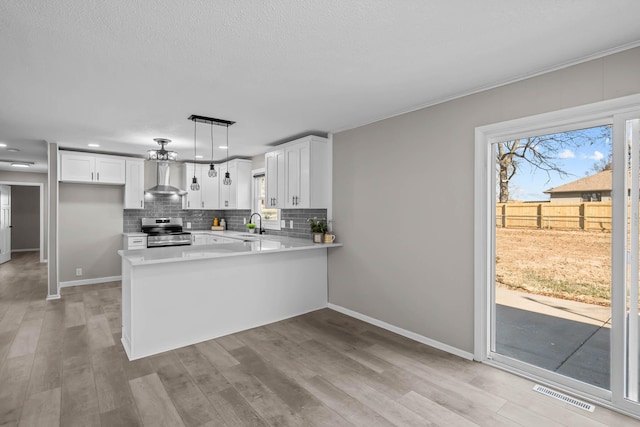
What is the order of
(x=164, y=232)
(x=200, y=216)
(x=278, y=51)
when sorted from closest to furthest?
(x=278, y=51) → (x=164, y=232) → (x=200, y=216)

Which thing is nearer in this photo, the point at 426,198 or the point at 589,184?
the point at 589,184

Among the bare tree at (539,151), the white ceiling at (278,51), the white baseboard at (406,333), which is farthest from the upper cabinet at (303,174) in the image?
the bare tree at (539,151)

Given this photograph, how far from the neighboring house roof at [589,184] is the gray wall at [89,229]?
267 inches

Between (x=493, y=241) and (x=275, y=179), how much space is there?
3.13 metres

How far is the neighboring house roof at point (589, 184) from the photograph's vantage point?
2.35m

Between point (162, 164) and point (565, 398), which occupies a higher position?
point (162, 164)

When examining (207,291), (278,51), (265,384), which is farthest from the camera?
(207,291)

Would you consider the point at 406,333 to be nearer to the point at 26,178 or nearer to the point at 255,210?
the point at 255,210

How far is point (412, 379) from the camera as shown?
264 centimetres

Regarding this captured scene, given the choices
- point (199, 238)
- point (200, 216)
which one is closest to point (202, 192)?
point (200, 216)

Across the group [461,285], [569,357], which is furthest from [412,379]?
[569,357]

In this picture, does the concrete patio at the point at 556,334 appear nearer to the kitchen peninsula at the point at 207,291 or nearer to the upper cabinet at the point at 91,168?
the kitchen peninsula at the point at 207,291

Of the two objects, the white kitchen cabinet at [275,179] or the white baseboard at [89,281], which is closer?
the white kitchen cabinet at [275,179]

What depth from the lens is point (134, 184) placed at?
6078 mm
